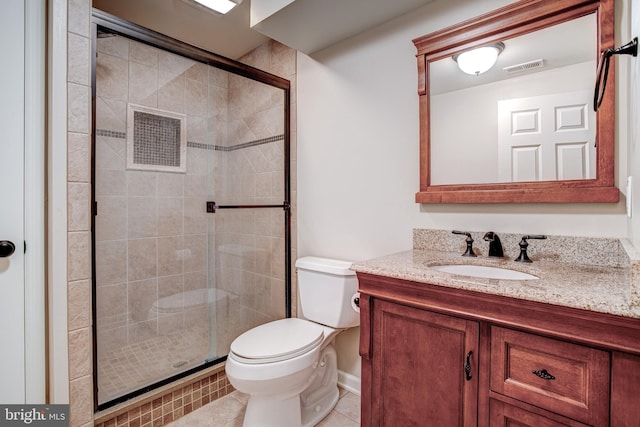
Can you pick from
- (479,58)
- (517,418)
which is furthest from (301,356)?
(479,58)

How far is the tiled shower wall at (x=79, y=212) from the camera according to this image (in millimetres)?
1320

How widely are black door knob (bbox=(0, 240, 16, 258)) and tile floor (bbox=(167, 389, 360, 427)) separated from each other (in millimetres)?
1097

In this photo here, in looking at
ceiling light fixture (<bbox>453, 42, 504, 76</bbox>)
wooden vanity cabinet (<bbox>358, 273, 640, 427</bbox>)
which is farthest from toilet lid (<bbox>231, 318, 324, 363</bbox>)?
ceiling light fixture (<bbox>453, 42, 504, 76</bbox>)

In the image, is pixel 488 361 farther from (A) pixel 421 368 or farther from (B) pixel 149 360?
(B) pixel 149 360

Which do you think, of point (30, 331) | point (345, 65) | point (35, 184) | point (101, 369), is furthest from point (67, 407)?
point (345, 65)

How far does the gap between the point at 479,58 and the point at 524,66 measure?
0.19 meters

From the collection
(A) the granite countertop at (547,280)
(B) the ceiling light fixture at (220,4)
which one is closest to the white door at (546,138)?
(A) the granite countertop at (547,280)

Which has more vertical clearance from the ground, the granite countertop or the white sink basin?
the granite countertop

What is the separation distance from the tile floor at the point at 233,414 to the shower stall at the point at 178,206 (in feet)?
0.72

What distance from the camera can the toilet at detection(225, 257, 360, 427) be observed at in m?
1.39

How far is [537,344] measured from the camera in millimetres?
849

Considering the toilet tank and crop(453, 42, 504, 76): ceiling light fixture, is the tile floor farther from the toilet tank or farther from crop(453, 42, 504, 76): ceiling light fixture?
crop(453, 42, 504, 76): ceiling light fixture

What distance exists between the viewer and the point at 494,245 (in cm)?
135

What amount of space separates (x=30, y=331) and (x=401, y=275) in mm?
1558
